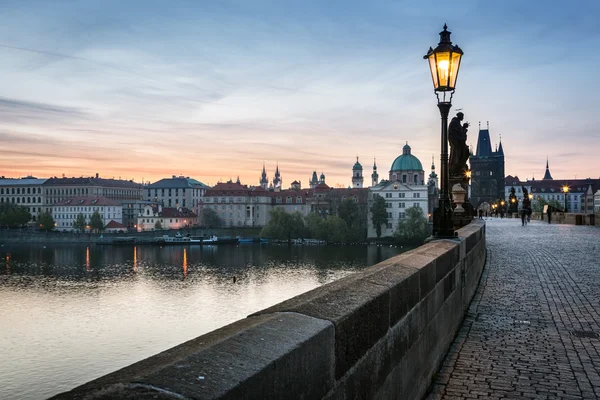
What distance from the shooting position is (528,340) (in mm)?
7930

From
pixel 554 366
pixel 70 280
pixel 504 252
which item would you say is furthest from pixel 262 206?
pixel 554 366

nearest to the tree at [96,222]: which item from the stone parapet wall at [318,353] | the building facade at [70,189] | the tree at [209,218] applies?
the tree at [209,218]

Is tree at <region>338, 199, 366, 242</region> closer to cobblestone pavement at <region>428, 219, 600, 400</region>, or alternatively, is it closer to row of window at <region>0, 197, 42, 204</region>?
row of window at <region>0, 197, 42, 204</region>

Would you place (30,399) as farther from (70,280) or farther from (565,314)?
(70,280)

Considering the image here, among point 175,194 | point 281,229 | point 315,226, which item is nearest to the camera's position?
point 315,226

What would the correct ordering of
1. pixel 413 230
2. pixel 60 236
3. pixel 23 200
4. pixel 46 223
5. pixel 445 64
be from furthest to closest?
1. pixel 23 200
2. pixel 46 223
3. pixel 60 236
4. pixel 413 230
5. pixel 445 64

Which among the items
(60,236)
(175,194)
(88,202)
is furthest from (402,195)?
(88,202)

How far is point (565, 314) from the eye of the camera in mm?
9508

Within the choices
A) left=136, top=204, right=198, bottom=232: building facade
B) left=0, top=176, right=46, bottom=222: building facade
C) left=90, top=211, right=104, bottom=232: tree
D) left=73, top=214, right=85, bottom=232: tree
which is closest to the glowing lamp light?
left=90, top=211, right=104, bottom=232: tree

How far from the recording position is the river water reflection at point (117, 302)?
34.1 m

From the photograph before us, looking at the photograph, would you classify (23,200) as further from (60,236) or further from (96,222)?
(60,236)

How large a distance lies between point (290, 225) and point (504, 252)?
110 metres

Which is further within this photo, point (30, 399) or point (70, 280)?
point (70, 280)

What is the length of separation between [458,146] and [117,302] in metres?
37.8
